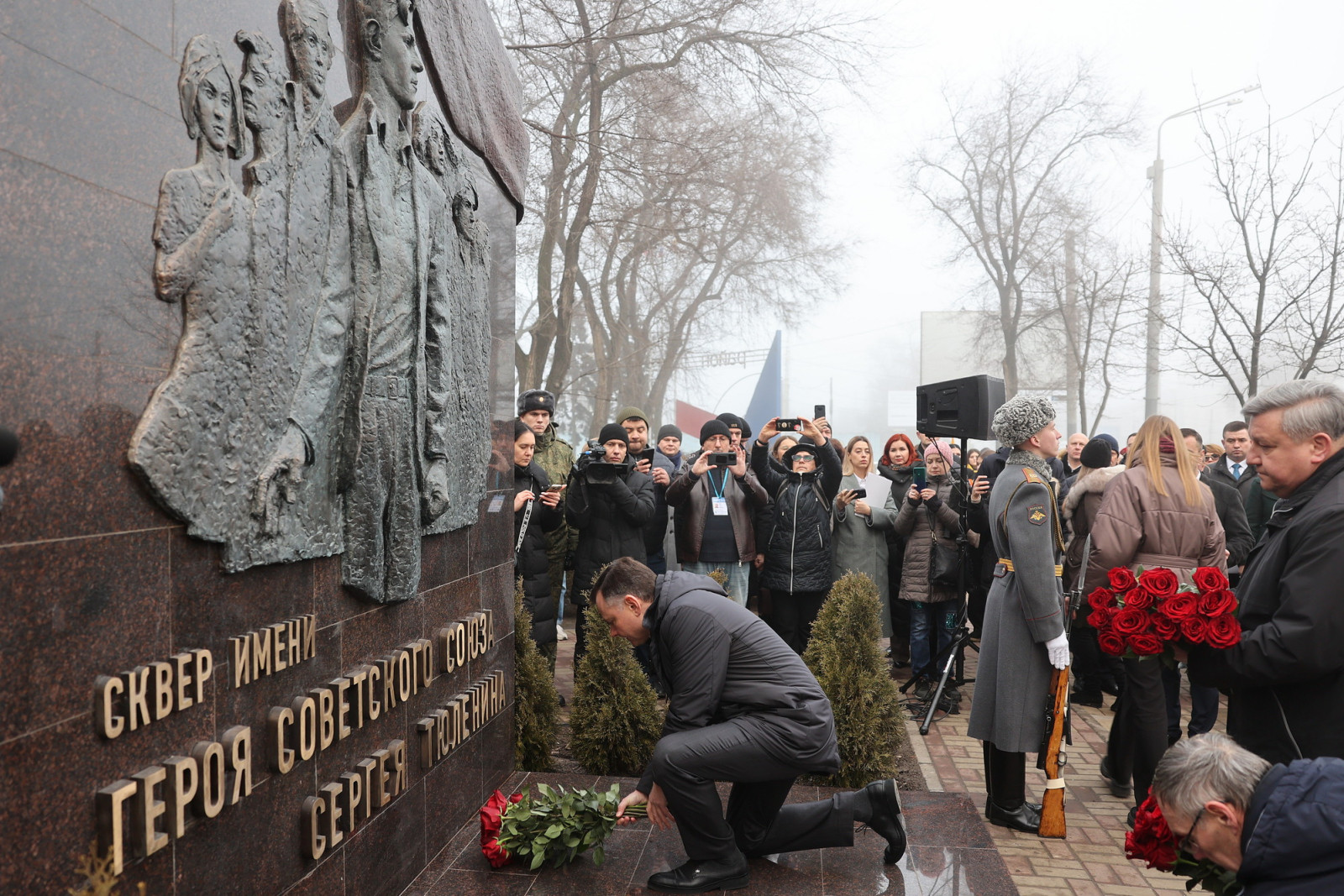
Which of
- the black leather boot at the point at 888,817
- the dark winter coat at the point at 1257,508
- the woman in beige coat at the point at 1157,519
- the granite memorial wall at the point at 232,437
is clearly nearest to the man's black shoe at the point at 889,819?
the black leather boot at the point at 888,817

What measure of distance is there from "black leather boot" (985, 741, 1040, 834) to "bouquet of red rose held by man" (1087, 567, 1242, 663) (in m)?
1.67

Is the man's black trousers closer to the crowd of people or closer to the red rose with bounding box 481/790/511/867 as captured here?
the red rose with bounding box 481/790/511/867

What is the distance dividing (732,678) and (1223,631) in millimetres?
1827

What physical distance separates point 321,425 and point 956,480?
18.0 feet

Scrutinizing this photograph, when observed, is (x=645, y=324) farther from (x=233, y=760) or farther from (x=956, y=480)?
(x=233, y=760)

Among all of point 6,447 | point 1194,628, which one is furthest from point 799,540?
point 6,447

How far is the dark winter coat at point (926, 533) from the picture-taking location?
7445 millimetres

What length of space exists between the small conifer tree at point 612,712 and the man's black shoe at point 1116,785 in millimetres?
2697

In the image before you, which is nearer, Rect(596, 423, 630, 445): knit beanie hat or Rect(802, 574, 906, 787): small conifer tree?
Rect(802, 574, 906, 787): small conifer tree

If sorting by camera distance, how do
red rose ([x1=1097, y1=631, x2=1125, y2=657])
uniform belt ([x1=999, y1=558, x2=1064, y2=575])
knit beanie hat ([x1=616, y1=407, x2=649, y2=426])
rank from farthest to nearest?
1. knit beanie hat ([x1=616, y1=407, x2=649, y2=426])
2. uniform belt ([x1=999, y1=558, x2=1064, y2=575])
3. red rose ([x1=1097, y1=631, x2=1125, y2=657])

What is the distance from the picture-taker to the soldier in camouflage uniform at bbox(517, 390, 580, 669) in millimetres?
7289

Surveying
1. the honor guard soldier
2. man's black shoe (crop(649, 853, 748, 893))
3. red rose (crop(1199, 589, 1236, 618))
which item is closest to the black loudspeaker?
the honor guard soldier

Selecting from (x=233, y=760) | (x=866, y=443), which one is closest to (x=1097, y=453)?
(x=866, y=443)

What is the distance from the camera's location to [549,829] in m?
4.12
